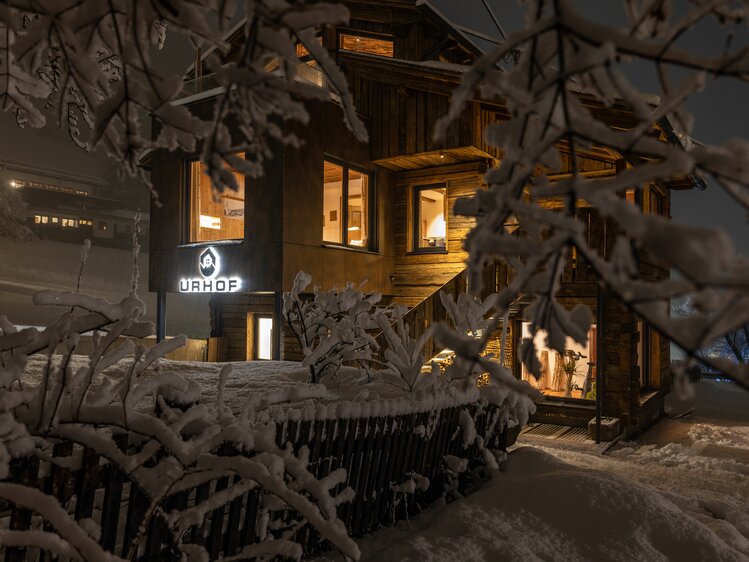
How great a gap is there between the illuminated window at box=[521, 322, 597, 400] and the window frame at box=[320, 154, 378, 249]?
5.13m

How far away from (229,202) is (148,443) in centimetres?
1606

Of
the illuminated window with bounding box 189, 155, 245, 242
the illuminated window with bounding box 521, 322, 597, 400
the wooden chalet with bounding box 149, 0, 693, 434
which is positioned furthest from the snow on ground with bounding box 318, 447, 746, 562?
the illuminated window with bounding box 189, 155, 245, 242

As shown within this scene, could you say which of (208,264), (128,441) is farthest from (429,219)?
(128,441)

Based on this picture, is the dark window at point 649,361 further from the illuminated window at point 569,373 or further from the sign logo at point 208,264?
the sign logo at point 208,264

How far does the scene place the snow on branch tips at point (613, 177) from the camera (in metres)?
1.01

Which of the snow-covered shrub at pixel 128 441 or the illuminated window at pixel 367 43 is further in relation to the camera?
the illuminated window at pixel 367 43

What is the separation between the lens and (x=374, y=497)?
13.9 feet

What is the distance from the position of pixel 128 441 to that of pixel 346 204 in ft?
39.9

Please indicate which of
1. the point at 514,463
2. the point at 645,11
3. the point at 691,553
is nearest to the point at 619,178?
the point at 645,11

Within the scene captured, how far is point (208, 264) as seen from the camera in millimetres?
13859

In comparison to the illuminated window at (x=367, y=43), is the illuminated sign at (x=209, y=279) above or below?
below

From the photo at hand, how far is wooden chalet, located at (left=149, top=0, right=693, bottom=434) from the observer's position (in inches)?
491

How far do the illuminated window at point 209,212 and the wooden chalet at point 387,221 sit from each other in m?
0.04

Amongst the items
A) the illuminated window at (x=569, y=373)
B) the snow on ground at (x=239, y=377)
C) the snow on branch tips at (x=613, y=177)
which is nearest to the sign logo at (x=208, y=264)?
the snow on ground at (x=239, y=377)
